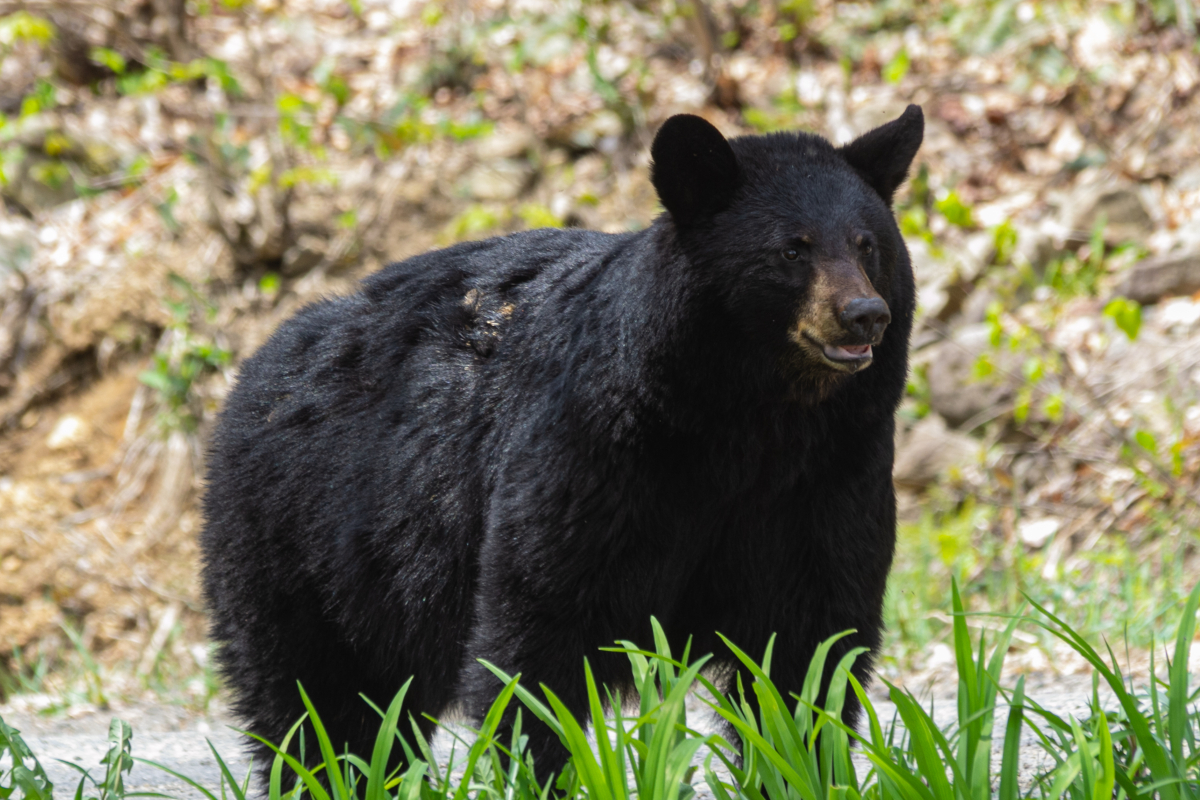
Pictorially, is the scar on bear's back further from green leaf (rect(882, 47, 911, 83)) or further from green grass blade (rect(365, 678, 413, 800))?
green leaf (rect(882, 47, 911, 83))

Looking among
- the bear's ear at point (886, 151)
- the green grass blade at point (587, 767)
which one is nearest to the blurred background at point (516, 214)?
the bear's ear at point (886, 151)

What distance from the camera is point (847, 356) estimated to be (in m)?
2.66

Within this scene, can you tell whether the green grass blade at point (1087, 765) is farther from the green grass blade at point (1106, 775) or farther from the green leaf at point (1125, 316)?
the green leaf at point (1125, 316)

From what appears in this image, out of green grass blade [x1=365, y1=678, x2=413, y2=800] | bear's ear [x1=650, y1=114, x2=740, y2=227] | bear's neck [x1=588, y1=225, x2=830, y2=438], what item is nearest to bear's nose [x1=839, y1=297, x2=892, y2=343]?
bear's neck [x1=588, y1=225, x2=830, y2=438]

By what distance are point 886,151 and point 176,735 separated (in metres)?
3.44

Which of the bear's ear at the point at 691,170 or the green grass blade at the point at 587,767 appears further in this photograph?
the bear's ear at the point at 691,170

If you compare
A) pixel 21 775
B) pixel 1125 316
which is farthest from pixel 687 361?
pixel 1125 316

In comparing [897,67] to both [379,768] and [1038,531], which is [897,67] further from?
[379,768]

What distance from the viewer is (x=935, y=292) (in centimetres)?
734

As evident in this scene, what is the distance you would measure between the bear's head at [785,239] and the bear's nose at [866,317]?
0.04 meters

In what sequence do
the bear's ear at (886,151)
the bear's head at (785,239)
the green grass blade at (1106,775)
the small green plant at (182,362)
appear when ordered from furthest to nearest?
the small green plant at (182,362), the bear's ear at (886,151), the bear's head at (785,239), the green grass blade at (1106,775)

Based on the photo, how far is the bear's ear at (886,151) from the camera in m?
3.08

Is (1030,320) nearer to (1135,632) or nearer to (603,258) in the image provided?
(1135,632)

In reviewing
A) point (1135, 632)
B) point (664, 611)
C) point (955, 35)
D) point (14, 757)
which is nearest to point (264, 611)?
point (14, 757)
